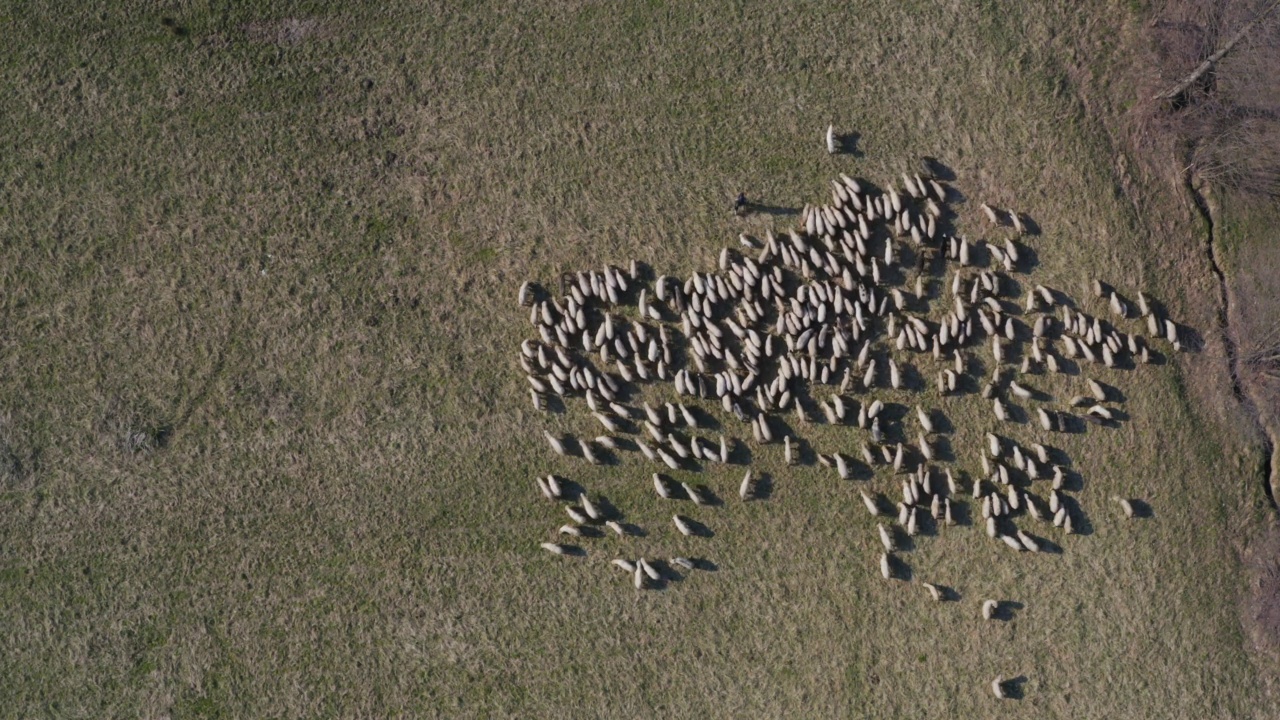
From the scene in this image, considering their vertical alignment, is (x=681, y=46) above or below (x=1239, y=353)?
above

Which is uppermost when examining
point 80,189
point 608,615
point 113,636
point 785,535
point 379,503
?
point 80,189

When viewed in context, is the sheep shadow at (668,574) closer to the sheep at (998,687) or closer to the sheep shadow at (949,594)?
the sheep shadow at (949,594)

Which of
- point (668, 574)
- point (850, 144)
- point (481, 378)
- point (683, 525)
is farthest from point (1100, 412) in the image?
point (481, 378)

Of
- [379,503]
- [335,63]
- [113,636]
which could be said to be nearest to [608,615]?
[379,503]

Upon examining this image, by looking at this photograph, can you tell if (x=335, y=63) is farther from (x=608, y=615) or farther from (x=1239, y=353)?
(x=1239, y=353)

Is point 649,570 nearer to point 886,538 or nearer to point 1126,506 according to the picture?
point 886,538

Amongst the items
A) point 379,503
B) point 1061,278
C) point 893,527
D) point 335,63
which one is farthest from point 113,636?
point 1061,278

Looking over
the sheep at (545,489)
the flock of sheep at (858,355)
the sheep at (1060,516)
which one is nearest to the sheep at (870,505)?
the flock of sheep at (858,355)
